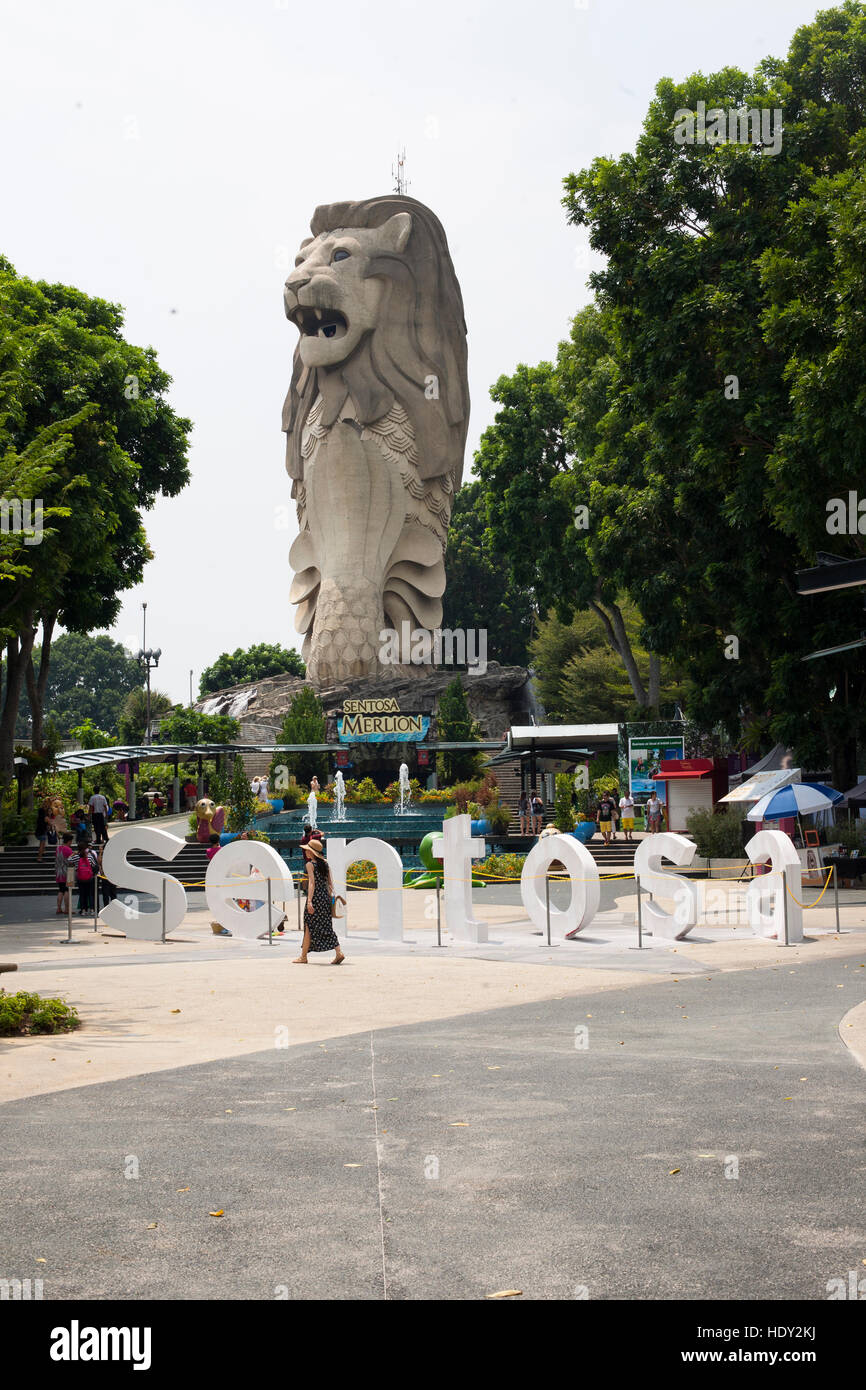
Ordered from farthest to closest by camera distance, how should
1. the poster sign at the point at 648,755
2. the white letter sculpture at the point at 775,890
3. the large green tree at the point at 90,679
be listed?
the large green tree at the point at 90,679, the poster sign at the point at 648,755, the white letter sculpture at the point at 775,890

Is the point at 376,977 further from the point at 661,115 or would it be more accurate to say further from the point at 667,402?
the point at 661,115

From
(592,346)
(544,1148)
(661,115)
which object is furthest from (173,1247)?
(592,346)

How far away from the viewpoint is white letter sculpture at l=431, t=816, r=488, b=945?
738 inches

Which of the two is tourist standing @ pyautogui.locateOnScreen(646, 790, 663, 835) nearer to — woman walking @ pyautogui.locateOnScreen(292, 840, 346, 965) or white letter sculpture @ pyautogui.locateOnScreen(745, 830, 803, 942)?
white letter sculpture @ pyautogui.locateOnScreen(745, 830, 803, 942)

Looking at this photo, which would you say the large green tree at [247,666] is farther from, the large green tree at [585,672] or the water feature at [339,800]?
the water feature at [339,800]

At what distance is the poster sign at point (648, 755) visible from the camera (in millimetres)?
39531

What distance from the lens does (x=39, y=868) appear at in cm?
2989

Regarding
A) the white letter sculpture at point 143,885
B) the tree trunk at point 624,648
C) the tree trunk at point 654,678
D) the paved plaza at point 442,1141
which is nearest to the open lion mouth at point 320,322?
the tree trunk at point 624,648

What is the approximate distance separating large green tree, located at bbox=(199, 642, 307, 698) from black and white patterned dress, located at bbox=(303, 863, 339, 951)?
3429 inches

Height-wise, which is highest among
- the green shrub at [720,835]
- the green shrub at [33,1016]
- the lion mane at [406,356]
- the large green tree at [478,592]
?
the lion mane at [406,356]

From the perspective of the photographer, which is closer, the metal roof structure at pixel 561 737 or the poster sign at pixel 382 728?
the metal roof structure at pixel 561 737

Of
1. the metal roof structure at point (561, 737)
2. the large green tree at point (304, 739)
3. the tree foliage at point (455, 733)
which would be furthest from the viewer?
the tree foliage at point (455, 733)

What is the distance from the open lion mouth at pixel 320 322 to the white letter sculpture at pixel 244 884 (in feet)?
180

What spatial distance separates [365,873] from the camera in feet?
101
